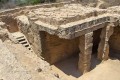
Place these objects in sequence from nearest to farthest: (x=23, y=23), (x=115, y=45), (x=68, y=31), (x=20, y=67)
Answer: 1. (x=20, y=67)
2. (x=68, y=31)
3. (x=23, y=23)
4. (x=115, y=45)

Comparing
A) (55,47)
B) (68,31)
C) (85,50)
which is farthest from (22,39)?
(85,50)

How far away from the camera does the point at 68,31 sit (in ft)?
29.8

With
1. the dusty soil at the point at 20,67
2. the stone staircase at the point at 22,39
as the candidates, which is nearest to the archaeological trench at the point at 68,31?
the stone staircase at the point at 22,39

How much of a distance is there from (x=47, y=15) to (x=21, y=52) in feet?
13.1

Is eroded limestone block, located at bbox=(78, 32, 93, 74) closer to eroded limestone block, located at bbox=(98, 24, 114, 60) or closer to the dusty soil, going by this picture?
eroded limestone block, located at bbox=(98, 24, 114, 60)

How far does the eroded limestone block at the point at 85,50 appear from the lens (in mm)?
10108

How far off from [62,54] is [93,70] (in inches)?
85.9

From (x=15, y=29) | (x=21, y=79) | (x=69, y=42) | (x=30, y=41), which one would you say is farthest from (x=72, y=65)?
(x=21, y=79)

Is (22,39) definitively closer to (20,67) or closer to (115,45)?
(115,45)

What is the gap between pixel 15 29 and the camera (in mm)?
13398

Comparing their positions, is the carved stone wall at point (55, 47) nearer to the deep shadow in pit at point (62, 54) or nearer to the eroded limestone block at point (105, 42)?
the deep shadow in pit at point (62, 54)

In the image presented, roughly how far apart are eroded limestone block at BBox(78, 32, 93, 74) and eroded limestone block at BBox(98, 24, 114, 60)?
143 centimetres

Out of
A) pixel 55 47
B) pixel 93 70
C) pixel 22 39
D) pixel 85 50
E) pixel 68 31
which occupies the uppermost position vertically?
pixel 68 31

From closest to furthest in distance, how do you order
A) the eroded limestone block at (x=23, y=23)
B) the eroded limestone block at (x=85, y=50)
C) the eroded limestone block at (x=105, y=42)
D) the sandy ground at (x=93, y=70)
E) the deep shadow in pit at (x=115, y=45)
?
the eroded limestone block at (x=85, y=50) < the sandy ground at (x=93, y=70) < the eroded limestone block at (x=105, y=42) < the eroded limestone block at (x=23, y=23) < the deep shadow in pit at (x=115, y=45)
